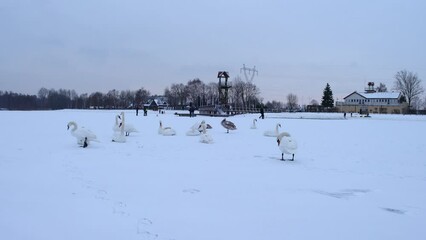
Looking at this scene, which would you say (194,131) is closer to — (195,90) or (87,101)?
(195,90)

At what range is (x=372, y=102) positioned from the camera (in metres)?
98.6

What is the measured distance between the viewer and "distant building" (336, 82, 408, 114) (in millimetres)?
93875

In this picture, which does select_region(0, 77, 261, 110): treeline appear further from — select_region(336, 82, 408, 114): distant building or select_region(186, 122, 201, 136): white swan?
select_region(186, 122, 201, 136): white swan

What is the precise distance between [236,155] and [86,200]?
720 cm

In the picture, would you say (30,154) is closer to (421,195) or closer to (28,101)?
(421,195)

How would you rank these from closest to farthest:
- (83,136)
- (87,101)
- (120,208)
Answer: (120,208) → (83,136) → (87,101)

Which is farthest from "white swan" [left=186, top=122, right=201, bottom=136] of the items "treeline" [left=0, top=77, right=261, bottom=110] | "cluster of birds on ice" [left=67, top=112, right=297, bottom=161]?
"treeline" [left=0, top=77, right=261, bottom=110]

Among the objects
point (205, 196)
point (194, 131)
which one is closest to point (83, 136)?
point (194, 131)

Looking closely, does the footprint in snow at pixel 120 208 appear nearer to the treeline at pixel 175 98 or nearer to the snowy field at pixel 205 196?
the snowy field at pixel 205 196

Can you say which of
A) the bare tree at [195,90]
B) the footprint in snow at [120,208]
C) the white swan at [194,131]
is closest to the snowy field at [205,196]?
the footprint in snow at [120,208]

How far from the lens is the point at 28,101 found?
157 meters

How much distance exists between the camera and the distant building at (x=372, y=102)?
93.9 m

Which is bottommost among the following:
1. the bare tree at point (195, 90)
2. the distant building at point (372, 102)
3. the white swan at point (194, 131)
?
the white swan at point (194, 131)

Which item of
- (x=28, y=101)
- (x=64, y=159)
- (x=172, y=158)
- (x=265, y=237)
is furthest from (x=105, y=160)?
(x=28, y=101)
